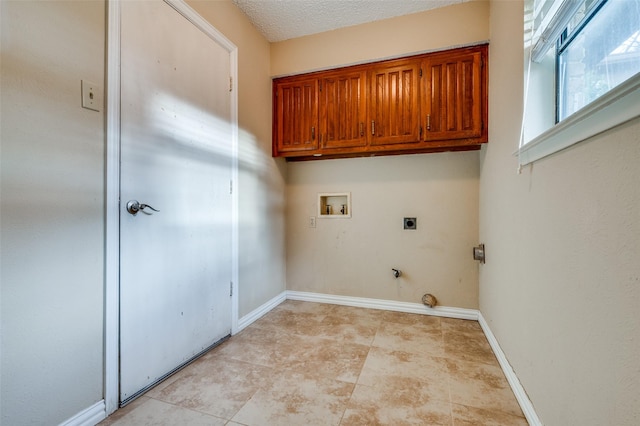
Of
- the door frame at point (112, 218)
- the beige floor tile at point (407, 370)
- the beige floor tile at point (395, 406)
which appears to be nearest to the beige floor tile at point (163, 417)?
the door frame at point (112, 218)

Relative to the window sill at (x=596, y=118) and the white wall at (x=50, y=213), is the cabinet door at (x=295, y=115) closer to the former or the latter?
the white wall at (x=50, y=213)

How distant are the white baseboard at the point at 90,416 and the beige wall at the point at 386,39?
2.78 m

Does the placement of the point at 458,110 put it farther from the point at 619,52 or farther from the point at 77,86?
the point at 77,86

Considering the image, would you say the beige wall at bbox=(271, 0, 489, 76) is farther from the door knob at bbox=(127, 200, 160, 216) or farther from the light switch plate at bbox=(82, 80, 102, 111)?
the door knob at bbox=(127, 200, 160, 216)

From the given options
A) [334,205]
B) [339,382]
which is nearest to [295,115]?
[334,205]

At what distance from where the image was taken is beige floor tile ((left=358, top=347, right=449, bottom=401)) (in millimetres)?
1509

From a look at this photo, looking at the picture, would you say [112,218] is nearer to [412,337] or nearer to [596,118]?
[596,118]

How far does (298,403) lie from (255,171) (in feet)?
5.90

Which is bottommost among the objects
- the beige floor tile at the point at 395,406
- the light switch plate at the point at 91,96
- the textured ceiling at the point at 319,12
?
the beige floor tile at the point at 395,406

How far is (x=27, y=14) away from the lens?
1.03 metres

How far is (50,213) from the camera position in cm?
109

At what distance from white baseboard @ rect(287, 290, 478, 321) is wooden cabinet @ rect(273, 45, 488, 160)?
147 cm

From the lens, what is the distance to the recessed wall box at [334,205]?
2848mm

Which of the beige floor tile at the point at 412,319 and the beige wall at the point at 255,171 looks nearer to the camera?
the beige wall at the point at 255,171
